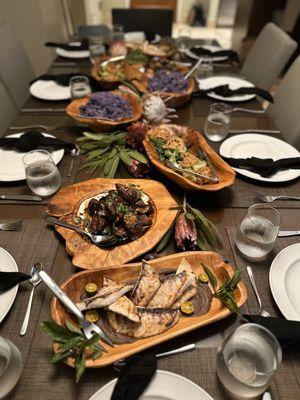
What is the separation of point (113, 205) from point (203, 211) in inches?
11.4

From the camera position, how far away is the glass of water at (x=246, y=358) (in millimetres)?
545

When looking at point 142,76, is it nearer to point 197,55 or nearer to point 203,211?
point 197,55

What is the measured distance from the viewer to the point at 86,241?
2.68 ft

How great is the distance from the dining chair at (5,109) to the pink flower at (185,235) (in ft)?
4.21

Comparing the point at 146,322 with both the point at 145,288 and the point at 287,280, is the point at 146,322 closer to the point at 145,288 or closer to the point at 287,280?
the point at 145,288

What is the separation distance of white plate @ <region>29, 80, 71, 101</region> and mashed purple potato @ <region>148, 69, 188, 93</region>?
1.41 ft

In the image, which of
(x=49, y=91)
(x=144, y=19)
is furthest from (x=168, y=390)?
(x=144, y=19)

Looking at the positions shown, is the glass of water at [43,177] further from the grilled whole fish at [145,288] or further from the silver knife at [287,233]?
the silver knife at [287,233]

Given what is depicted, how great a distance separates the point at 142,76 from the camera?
160 centimetres

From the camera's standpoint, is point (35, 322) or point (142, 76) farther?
point (142, 76)

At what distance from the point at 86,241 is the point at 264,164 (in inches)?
25.9

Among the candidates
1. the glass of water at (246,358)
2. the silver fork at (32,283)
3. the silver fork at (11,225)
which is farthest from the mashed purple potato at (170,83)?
the glass of water at (246,358)

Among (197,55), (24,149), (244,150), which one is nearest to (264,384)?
(244,150)

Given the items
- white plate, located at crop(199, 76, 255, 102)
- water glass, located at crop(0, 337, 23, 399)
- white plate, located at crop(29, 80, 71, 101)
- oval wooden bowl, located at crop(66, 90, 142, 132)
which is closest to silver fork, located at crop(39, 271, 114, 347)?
water glass, located at crop(0, 337, 23, 399)
